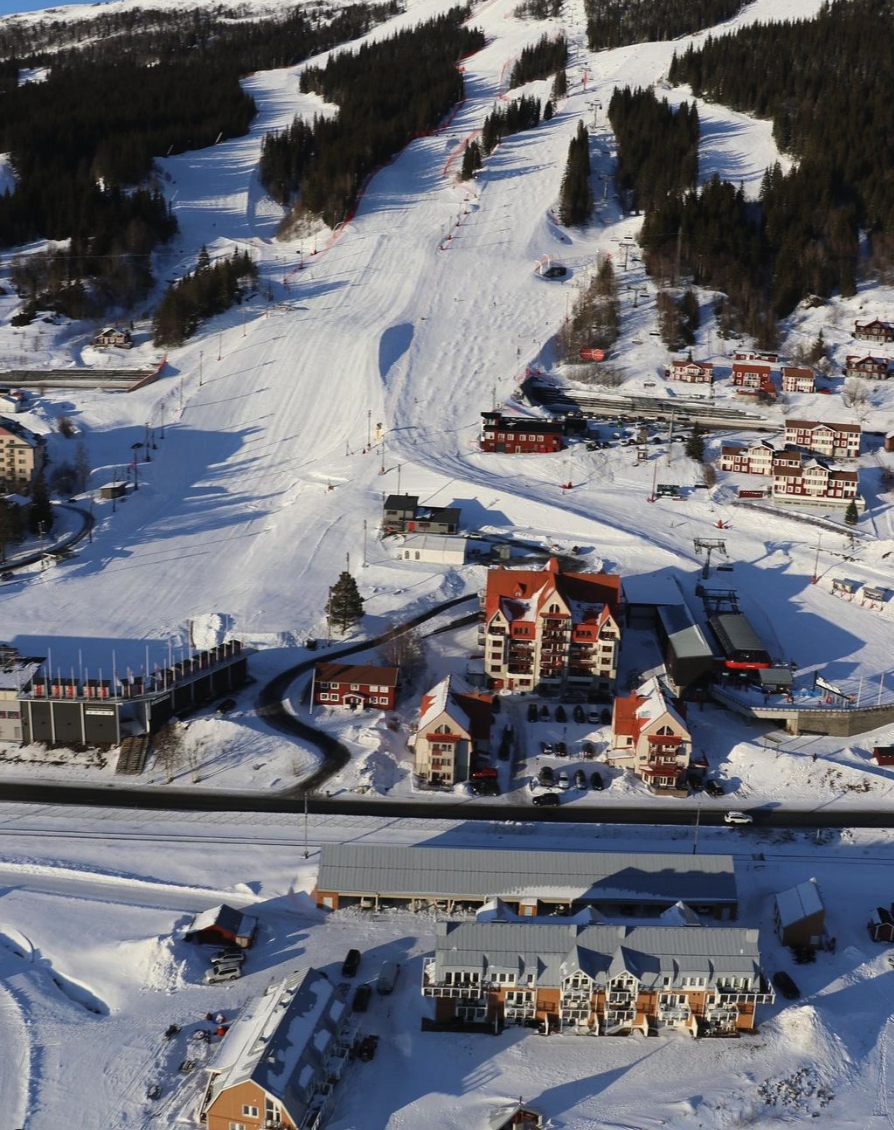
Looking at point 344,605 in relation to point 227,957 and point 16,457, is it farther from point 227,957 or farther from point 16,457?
point 16,457

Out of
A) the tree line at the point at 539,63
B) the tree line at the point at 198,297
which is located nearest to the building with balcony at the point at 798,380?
the tree line at the point at 198,297

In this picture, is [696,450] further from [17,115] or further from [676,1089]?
[17,115]

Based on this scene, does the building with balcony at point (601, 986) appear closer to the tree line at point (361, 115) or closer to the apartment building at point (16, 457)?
the apartment building at point (16, 457)

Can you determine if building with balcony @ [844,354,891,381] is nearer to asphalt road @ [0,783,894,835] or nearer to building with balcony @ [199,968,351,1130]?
asphalt road @ [0,783,894,835]

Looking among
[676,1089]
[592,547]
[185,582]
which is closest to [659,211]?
[592,547]

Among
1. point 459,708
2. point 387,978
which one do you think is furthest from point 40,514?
point 387,978

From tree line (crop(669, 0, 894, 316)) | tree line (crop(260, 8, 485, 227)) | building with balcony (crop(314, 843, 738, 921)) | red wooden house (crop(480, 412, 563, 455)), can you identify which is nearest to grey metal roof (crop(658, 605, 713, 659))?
building with balcony (crop(314, 843, 738, 921))

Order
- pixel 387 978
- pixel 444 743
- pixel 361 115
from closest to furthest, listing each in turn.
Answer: pixel 387 978, pixel 444 743, pixel 361 115
